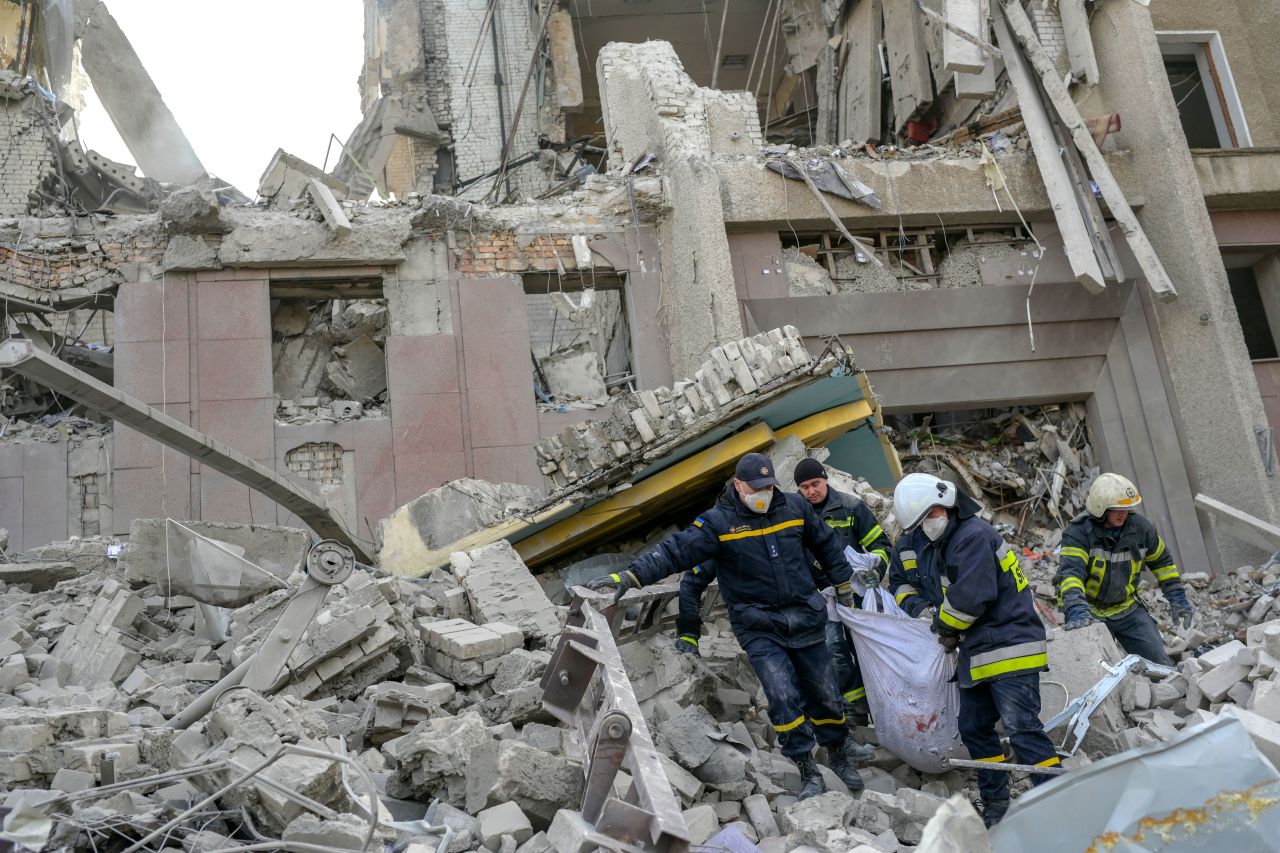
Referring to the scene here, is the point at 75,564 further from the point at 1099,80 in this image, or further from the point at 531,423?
the point at 1099,80

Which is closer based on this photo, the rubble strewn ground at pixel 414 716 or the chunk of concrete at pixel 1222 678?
the rubble strewn ground at pixel 414 716

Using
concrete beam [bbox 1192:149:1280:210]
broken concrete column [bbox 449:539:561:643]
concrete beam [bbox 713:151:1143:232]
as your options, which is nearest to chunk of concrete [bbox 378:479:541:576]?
broken concrete column [bbox 449:539:561:643]

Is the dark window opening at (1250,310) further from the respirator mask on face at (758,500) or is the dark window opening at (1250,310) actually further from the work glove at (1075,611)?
the respirator mask on face at (758,500)

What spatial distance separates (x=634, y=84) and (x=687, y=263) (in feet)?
8.18

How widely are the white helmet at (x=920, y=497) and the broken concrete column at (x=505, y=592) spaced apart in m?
2.34

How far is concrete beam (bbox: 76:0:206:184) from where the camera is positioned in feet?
50.0

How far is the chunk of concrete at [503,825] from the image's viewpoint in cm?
363

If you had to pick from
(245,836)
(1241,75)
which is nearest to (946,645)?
(245,836)

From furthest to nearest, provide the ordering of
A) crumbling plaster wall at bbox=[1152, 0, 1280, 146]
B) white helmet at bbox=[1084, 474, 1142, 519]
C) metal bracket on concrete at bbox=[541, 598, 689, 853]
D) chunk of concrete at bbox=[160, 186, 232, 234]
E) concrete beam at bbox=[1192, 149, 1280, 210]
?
crumbling plaster wall at bbox=[1152, 0, 1280, 146], concrete beam at bbox=[1192, 149, 1280, 210], chunk of concrete at bbox=[160, 186, 232, 234], white helmet at bbox=[1084, 474, 1142, 519], metal bracket on concrete at bbox=[541, 598, 689, 853]

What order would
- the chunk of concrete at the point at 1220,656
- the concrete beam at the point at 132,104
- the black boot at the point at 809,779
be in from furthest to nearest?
1. the concrete beam at the point at 132,104
2. the chunk of concrete at the point at 1220,656
3. the black boot at the point at 809,779

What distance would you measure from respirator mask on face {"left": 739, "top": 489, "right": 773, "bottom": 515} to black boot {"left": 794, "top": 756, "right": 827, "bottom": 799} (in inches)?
45.6

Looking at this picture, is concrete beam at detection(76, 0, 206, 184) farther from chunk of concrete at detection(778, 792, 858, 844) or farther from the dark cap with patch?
chunk of concrete at detection(778, 792, 858, 844)

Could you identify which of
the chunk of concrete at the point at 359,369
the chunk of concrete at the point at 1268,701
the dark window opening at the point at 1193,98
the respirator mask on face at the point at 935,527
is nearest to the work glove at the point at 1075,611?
the chunk of concrete at the point at 1268,701

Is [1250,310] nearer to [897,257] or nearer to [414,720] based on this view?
[897,257]
